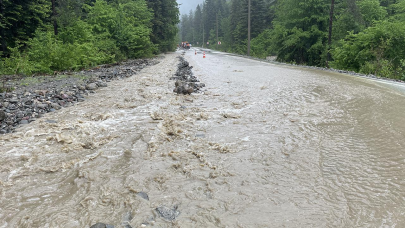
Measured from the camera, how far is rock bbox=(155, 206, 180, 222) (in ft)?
9.43

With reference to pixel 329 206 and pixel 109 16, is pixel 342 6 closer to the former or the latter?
pixel 109 16

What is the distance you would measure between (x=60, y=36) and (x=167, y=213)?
17.7m

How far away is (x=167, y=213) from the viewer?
9.68 feet

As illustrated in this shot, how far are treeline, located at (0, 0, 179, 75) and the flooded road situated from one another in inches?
327

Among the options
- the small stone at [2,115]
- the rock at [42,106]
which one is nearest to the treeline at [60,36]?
the rock at [42,106]

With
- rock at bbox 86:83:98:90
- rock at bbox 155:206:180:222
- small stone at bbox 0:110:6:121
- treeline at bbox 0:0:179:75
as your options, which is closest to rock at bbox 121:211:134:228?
rock at bbox 155:206:180:222

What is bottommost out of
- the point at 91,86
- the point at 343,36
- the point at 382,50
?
the point at 91,86

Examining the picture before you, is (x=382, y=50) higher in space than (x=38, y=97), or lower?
higher

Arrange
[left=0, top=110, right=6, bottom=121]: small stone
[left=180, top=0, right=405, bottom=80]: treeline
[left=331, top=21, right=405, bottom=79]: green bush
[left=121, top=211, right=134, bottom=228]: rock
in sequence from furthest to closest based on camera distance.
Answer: [left=180, top=0, right=405, bottom=80]: treeline → [left=331, top=21, right=405, bottom=79]: green bush → [left=0, top=110, right=6, bottom=121]: small stone → [left=121, top=211, right=134, bottom=228]: rock

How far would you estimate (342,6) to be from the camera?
25.2 meters

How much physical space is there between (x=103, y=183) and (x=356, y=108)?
717 cm

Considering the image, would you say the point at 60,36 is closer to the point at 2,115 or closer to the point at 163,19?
the point at 2,115

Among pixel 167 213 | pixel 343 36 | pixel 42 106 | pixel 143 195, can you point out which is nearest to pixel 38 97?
pixel 42 106

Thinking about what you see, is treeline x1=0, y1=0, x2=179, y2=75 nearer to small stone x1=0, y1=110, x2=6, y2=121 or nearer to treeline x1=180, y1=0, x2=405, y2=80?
small stone x1=0, y1=110, x2=6, y2=121
